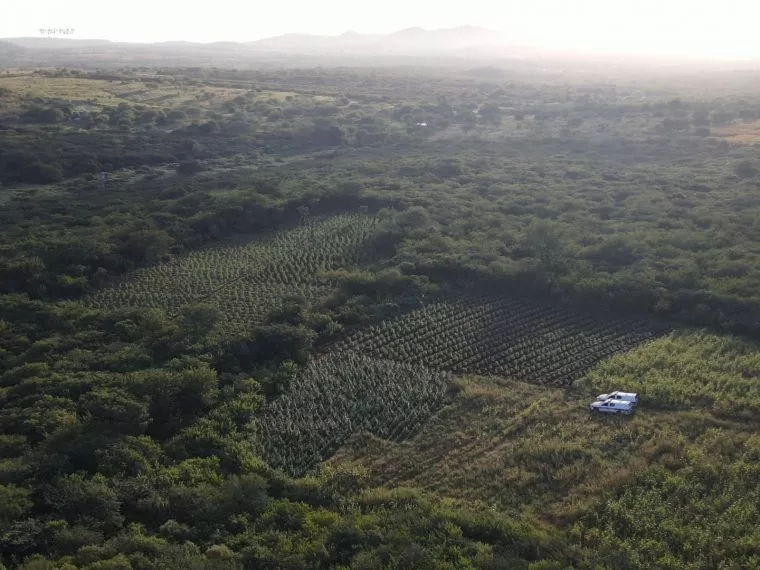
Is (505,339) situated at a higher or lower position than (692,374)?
lower

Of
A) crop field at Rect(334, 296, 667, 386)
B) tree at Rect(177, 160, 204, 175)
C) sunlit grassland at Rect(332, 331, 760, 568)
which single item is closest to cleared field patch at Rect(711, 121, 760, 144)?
crop field at Rect(334, 296, 667, 386)

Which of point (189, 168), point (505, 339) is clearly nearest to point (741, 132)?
point (189, 168)

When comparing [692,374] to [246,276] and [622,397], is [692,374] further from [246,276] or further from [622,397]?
[246,276]

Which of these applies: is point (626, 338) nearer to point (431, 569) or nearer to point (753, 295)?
point (753, 295)

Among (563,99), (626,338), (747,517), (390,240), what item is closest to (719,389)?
(626,338)

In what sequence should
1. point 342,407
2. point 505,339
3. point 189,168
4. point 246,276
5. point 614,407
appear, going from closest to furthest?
point 614,407 → point 342,407 → point 505,339 → point 246,276 → point 189,168

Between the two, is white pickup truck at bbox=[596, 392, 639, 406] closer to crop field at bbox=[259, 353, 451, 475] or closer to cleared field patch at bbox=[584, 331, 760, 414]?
cleared field patch at bbox=[584, 331, 760, 414]
